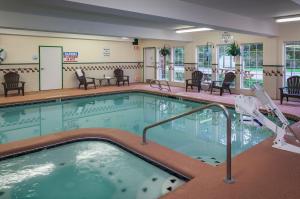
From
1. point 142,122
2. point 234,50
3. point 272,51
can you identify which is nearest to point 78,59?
point 142,122

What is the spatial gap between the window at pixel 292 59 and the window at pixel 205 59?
2.99 metres

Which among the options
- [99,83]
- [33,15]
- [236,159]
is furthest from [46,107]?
[236,159]

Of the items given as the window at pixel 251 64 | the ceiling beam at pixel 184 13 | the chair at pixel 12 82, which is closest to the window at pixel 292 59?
the window at pixel 251 64

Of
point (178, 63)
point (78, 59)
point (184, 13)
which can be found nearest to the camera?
point (184, 13)

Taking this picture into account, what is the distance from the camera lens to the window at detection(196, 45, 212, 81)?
35.8 feet

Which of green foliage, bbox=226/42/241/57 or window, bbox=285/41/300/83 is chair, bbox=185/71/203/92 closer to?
green foliage, bbox=226/42/241/57

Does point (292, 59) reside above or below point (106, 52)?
below

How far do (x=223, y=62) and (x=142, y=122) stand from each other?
525 centimetres

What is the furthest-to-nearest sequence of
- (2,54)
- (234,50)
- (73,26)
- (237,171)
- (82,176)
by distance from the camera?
(2,54)
(234,50)
(73,26)
(82,176)
(237,171)

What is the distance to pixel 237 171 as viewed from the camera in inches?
129

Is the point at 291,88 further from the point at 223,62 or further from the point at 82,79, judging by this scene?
the point at 82,79

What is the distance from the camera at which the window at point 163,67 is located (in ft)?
43.1

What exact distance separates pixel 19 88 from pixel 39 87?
1.43 m

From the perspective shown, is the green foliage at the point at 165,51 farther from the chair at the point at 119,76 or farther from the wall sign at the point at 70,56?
the wall sign at the point at 70,56
